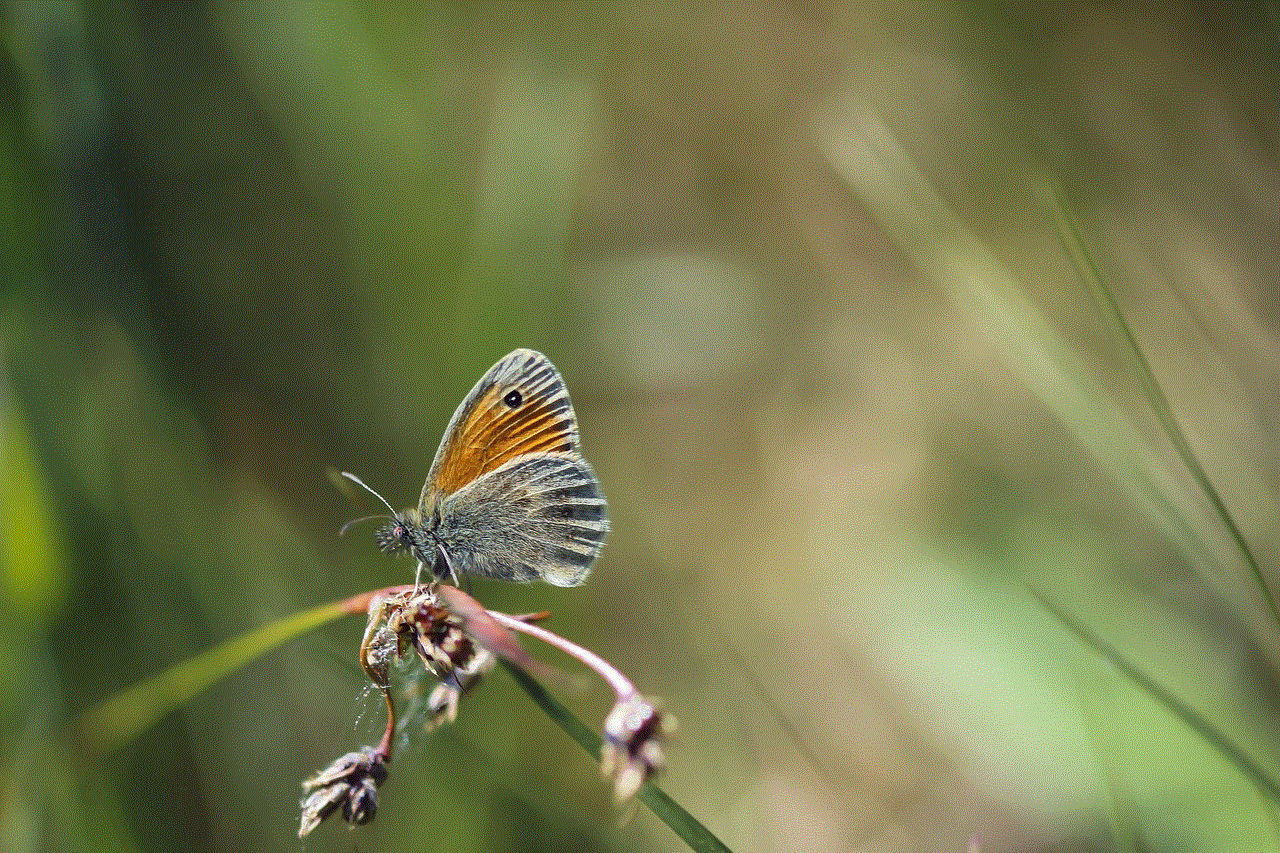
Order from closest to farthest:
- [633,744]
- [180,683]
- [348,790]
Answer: [633,744] < [348,790] < [180,683]

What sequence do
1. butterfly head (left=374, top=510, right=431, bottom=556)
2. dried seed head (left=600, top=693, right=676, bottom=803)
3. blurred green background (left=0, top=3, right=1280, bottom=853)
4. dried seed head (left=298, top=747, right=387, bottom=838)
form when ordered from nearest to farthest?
dried seed head (left=600, top=693, right=676, bottom=803) → dried seed head (left=298, top=747, right=387, bottom=838) → butterfly head (left=374, top=510, right=431, bottom=556) → blurred green background (left=0, top=3, right=1280, bottom=853)

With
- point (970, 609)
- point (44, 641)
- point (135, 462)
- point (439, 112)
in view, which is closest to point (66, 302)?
point (135, 462)

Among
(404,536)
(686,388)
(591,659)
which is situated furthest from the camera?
(686,388)

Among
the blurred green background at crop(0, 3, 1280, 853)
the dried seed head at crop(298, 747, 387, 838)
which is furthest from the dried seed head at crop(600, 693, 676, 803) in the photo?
the blurred green background at crop(0, 3, 1280, 853)

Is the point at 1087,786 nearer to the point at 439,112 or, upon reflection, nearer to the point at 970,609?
the point at 970,609

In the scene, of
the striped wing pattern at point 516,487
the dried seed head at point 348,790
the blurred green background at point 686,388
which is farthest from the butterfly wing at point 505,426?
the dried seed head at point 348,790

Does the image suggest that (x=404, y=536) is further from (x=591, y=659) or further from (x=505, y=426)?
(x=591, y=659)

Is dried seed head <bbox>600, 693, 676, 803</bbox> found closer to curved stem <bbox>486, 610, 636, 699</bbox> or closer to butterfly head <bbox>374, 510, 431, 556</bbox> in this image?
curved stem <bbox>486, 610, 636, 699</bbox>

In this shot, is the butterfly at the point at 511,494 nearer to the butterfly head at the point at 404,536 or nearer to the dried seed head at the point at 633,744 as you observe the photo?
the butterfly head at the point at 404,536

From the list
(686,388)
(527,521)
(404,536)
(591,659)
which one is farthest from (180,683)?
(686,388)
